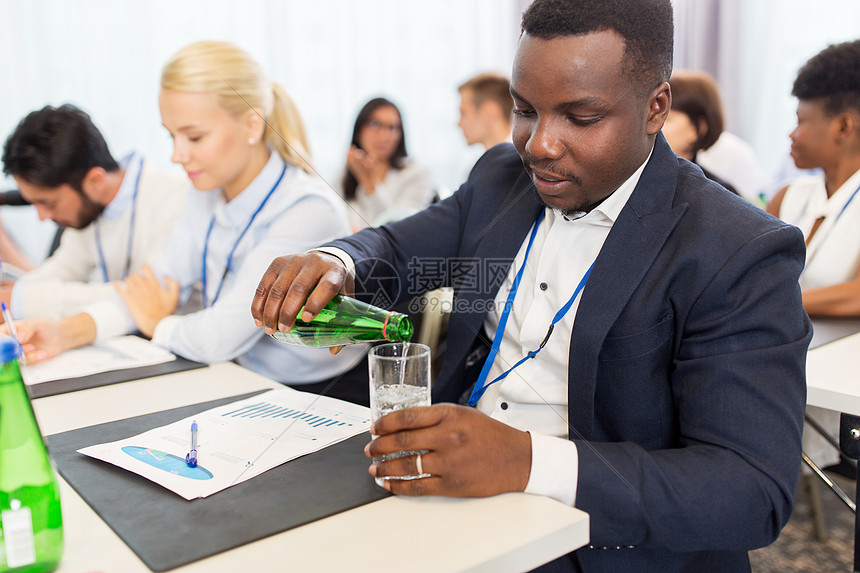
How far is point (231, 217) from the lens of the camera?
5.48ft

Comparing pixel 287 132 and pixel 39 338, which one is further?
pixel 287 132

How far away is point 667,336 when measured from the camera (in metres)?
0.89

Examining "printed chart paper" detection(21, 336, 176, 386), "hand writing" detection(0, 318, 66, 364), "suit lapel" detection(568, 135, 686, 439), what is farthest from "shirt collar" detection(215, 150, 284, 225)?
"suit lapel" detection(568, 135, 686, 439)

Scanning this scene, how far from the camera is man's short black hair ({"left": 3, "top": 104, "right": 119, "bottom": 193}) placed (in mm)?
2018

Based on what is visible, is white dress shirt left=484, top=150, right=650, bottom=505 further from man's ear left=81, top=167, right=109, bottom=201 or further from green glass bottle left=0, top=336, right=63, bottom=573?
man's ear left=81, top=167, right=109, bottom=201

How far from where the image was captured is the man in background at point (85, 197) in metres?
2.02

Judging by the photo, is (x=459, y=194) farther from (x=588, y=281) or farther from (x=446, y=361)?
(x=588, y=281)

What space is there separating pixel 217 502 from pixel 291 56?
358cm

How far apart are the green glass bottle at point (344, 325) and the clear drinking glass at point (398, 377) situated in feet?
0.31

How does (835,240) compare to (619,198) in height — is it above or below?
below

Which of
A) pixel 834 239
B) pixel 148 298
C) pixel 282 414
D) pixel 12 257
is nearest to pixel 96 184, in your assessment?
pixel 148 298

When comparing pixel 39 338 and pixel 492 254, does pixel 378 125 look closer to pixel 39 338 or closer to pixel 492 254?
pixel 39 338

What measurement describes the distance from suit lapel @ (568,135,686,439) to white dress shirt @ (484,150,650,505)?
2cm

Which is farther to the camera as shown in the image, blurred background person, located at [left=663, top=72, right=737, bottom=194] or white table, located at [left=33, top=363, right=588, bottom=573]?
blurred background person, located at [left=663, top=72, right=737, bottom=194]
